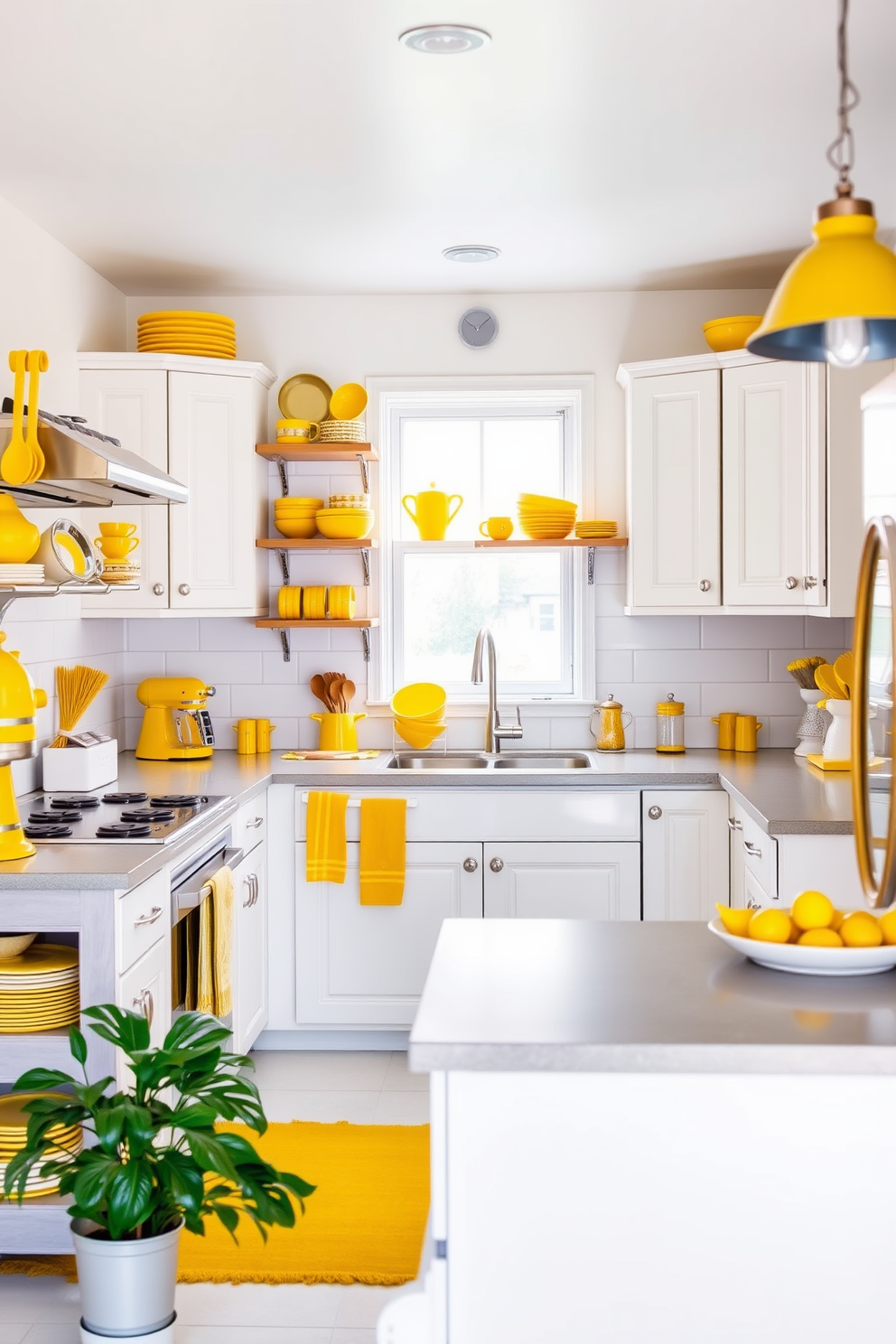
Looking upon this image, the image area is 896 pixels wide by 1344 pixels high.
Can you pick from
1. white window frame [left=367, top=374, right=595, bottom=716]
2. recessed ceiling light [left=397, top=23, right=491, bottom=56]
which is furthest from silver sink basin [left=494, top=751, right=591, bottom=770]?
recessed ceiling light [left=397, top=23, right=491, bottom=56]

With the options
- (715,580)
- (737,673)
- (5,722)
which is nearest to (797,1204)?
(5,722)

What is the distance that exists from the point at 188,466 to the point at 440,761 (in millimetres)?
1342

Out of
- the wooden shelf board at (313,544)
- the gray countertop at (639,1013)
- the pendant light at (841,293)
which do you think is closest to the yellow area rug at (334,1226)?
the gray countertop at (639,1013)

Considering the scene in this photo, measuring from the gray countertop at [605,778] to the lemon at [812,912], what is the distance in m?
1.28

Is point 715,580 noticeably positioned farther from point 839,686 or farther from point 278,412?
point 278,412

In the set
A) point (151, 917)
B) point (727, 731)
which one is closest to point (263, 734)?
point (727, 731)

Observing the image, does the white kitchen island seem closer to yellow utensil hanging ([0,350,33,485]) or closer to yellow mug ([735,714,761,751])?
yellow utensil hanging ([0,350,33,485])

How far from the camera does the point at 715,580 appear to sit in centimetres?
430

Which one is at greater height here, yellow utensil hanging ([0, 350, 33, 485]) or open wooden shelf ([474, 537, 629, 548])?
yellow utensil hanging ([0, 350, 33, 485])

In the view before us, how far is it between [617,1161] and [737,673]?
127 inches

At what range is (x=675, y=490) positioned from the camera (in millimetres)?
4348

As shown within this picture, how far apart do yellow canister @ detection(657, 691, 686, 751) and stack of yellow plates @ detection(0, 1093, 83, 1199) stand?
2495mm

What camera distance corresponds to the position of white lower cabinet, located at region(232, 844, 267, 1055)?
3717 millimetres

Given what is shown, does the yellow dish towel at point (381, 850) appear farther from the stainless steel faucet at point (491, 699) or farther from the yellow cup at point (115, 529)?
the yellow cup at point (115, 529)
